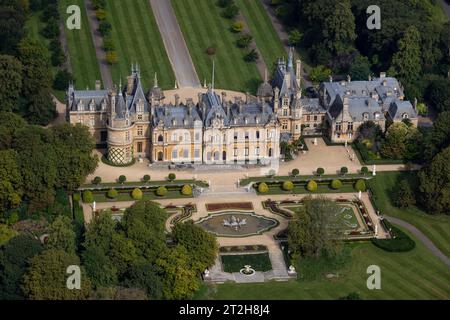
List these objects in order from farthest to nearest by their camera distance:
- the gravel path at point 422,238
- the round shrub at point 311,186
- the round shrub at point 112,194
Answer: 1. the round shrub at point 311,186
2. the round shrub at point 112,194
3. the gravel path at point 422,238

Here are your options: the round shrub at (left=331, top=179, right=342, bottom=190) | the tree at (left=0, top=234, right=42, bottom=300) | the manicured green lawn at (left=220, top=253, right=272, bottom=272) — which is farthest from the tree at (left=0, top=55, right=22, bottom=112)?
the round shrub at (left=331, top=179, right=342, bottom=190)

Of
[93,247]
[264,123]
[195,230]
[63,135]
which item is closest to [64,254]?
[93,247]

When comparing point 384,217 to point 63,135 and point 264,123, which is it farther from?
point 63,135

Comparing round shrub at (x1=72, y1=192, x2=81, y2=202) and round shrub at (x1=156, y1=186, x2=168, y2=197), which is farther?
round shrub at (x1=156, y1=186, x2=168, y2=197)

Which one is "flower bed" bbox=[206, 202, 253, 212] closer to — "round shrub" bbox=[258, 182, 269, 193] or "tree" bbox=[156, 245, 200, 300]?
"round shrub" bbox=[258, 182, 269, 193]

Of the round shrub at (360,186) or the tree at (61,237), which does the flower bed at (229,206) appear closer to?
the round shrub at (360,186)

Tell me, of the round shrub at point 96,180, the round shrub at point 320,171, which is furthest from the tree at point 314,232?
the round shrub at point 96,180

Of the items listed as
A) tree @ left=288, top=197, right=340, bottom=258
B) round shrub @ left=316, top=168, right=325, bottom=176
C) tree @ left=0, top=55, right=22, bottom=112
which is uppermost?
tree @ left=0, top=55, right=22, bottom=112
